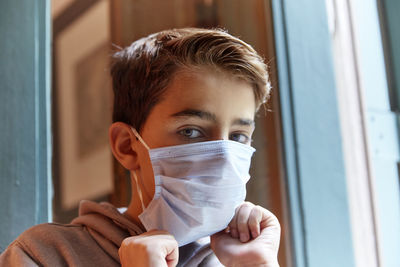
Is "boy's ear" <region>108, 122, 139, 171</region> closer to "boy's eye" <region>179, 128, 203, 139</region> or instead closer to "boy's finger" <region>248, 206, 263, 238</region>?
"boy's eye" <region>179, 128, 203, 139</region>

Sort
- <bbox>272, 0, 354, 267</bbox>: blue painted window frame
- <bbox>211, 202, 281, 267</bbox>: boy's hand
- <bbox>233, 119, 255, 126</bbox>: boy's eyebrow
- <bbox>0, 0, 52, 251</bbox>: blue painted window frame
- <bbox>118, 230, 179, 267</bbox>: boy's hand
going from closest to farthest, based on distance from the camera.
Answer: <bbox>118, 230, 179, 267</bbox>: boy's hand → <bbox>211, 202, 281, 267</bbox>: boy's hand → <bbox>233, 119, 255, 126</bbox>: boy's eyebrow → <bbox>0, 0, 52, 251</bbox>: blue painted window frame → <bbox>272, 0, 354, 267</bbox>: blue painted window frame

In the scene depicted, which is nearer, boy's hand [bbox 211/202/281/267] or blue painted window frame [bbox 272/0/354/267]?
boy's hand [bbox 211/202/281/267]

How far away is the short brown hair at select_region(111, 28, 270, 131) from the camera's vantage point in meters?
1.25

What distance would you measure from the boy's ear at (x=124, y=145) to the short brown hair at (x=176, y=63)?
0.08 ft

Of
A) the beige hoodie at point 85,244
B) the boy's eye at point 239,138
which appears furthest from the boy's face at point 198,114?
the beige hoodie at point 85,244

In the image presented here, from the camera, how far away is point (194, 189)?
1.13 meters

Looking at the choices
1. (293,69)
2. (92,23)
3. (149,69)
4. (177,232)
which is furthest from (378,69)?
(92,23)

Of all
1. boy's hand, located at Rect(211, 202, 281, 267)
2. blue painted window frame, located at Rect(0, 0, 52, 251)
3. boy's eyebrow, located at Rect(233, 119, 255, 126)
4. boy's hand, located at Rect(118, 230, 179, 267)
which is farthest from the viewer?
blue painted window frame, located at Rect(0, 0, 52, 251)

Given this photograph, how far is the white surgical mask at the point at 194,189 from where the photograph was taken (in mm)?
1128

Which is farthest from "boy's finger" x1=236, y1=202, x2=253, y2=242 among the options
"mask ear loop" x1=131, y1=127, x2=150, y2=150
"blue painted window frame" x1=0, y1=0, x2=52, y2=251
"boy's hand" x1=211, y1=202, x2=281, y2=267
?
"blue painted window frame" x1=0, y1=0, x2=52, y2=251

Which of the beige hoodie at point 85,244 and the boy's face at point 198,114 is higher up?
the boy's face at point 198,114

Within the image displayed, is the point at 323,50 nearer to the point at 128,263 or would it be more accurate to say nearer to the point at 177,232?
the point at 177,232

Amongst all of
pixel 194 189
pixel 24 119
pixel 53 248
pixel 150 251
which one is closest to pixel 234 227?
pixel 194 189

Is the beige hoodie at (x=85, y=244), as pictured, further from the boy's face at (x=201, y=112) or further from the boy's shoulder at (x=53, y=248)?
the boy's face at (x=201, y=112)
